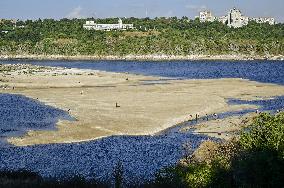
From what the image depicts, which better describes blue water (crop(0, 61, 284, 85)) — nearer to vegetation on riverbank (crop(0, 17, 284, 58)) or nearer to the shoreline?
the shoreline

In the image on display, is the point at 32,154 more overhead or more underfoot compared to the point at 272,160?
more underfoot

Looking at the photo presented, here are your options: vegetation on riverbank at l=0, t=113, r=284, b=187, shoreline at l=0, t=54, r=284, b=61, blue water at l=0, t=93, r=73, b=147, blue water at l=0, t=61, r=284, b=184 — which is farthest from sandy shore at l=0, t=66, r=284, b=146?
shoreline at l=0, t=54, r=284, b=61

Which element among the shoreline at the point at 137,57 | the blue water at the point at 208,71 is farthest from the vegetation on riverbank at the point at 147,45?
the blue water at the point at 208,71

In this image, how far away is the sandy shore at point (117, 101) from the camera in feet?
125

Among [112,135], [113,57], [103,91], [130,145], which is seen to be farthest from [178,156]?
[113,57]

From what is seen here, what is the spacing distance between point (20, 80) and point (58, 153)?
5392 cm

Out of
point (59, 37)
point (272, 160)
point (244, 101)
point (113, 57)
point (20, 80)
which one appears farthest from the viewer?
point (59, 37)

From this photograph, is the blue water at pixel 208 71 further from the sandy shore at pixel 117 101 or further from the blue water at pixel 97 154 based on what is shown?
the blue water at pixel 97 154

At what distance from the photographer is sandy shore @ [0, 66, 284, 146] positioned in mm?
38219

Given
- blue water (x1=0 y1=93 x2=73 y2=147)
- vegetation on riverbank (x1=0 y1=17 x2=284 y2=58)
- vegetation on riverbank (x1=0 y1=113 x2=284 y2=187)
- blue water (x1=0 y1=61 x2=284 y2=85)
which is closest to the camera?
vegetation on riverbank (x1=0 y1=113 x2=284 y2=187)

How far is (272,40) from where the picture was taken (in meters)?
185

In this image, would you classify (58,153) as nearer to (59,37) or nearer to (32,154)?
(32,154)

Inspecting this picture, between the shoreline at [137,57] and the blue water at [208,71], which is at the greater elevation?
the shoreline at [137,57]

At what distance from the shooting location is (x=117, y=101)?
5403cm
